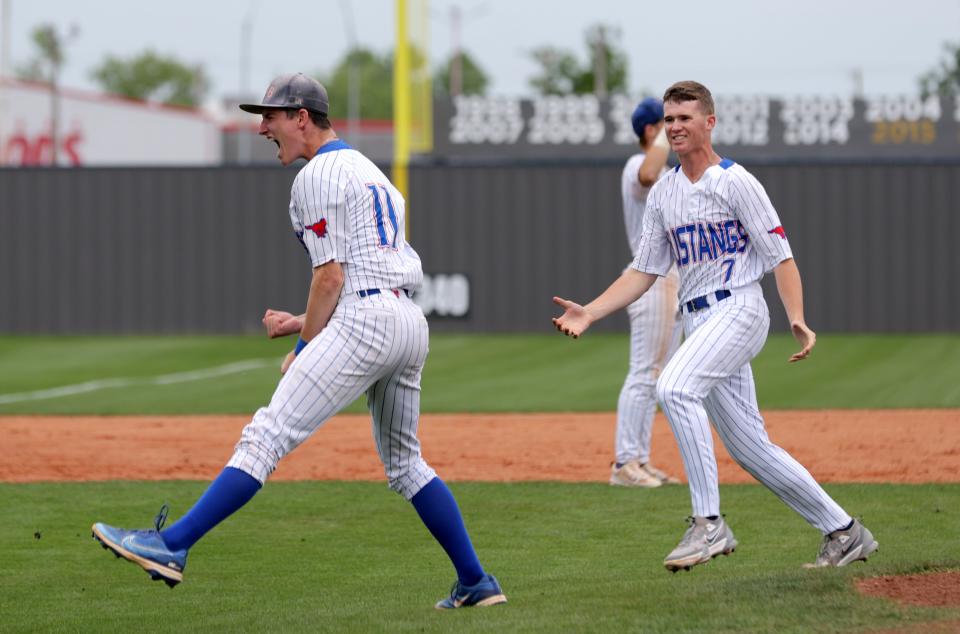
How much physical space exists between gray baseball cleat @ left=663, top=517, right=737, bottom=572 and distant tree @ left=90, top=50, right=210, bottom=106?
112 meters

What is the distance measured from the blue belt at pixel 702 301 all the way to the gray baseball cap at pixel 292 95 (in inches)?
62.6

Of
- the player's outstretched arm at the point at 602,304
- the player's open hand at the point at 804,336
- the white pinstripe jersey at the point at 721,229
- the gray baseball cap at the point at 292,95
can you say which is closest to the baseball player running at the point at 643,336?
the player's outstretched arm at the point at 602,304

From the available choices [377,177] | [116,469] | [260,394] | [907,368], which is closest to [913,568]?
[377,177]

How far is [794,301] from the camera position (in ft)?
18.4

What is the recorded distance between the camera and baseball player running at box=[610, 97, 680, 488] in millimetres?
8213

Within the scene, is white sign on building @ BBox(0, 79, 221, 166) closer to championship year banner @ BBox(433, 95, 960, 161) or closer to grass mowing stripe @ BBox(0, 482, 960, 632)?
championship year banner @ BBox(433, 95, 960, 161)

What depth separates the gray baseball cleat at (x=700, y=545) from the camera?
211 inches

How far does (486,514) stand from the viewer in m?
7.69

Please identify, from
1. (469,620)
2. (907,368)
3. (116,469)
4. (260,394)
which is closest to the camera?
(469,620)

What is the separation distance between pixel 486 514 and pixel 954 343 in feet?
44.8

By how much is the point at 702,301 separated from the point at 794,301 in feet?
1.14

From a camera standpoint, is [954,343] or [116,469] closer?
[116,469]

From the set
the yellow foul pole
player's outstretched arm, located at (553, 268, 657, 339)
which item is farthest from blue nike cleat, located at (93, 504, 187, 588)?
the yellow foul pole

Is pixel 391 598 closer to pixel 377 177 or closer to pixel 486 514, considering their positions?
pixel 377 177
